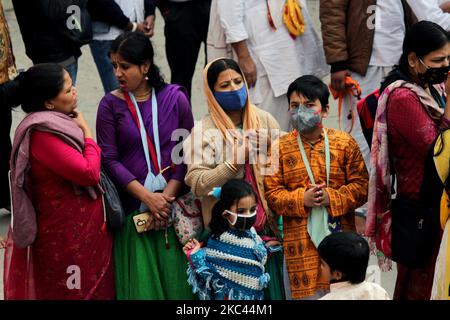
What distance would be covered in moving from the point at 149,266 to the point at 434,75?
176 cm

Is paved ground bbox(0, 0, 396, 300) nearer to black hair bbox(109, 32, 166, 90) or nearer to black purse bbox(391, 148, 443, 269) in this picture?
black hair bbox(109, 32, 166, 90)

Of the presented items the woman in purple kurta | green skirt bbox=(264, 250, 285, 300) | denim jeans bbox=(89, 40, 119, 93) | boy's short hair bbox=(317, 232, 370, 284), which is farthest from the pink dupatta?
denim jeans bbox=(89, 40, 119, 93)

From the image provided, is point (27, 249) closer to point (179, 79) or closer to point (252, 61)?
point (252, 61)

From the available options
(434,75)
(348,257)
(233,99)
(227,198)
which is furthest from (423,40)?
(348,257)

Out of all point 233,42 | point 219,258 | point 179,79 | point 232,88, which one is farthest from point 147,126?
point 179,79

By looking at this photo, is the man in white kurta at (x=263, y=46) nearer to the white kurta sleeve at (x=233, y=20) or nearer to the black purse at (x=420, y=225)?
the white kurta sleeve at (x=233, y=20)

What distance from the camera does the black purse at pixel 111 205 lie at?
5.04 metres

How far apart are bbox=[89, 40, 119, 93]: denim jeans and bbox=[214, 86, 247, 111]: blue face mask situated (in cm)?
224

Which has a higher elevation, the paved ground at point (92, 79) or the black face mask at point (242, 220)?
the black face mask at point (242, 220)

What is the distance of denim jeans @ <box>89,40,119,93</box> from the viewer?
7.17 metres

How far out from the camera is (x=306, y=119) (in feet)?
16.3

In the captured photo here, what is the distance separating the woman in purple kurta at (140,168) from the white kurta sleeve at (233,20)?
1038 mm

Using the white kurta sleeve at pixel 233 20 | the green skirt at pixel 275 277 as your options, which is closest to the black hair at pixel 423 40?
the green skirt at pixel 275 277
